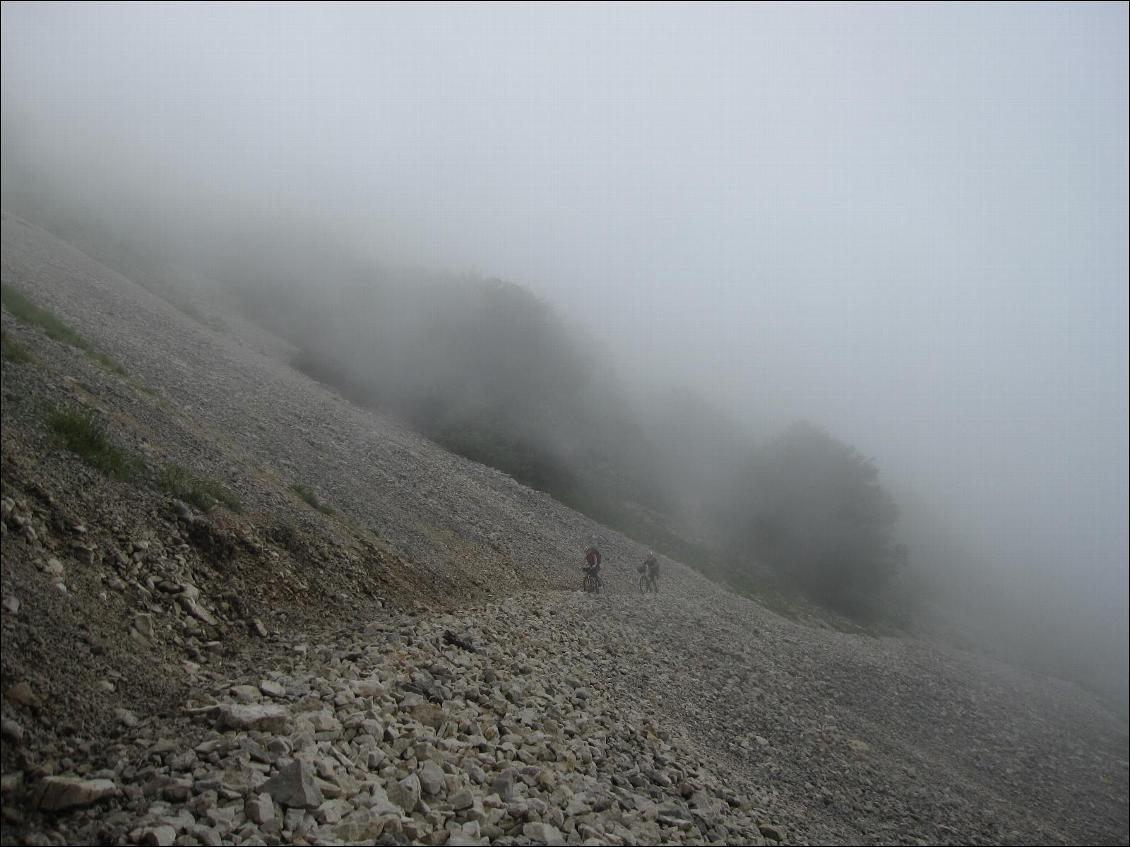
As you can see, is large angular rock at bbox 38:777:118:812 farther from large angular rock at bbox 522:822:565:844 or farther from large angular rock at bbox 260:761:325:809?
large angular rock at bbox 522:822:565:844

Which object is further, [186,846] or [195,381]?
[195,381]

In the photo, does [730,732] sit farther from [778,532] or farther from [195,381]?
[778,532]

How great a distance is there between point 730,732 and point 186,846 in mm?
12084

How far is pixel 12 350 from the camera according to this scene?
13.4 meters

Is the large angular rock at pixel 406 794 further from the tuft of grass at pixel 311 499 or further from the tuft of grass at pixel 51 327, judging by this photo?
the tuft of grass at pixel 51 327

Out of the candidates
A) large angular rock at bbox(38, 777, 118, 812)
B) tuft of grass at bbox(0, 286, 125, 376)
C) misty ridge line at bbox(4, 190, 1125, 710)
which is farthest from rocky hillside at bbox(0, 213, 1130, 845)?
misty ridge line at bbox(4, 190, 1125, 710)

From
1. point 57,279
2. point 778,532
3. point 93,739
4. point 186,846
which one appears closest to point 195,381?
point 57,279

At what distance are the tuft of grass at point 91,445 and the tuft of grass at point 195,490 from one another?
21.3 inches

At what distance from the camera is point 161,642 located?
26.6ft

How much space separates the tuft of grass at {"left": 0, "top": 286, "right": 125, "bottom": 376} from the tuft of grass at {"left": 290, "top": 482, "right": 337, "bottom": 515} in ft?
22.7

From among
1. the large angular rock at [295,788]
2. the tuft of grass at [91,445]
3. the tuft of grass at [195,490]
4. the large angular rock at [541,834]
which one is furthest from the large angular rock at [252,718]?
the tuft of grass at [91,445]

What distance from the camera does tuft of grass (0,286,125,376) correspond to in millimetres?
18172

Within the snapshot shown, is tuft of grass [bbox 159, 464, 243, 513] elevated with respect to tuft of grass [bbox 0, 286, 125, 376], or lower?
lower

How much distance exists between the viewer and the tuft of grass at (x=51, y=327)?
18.2m
